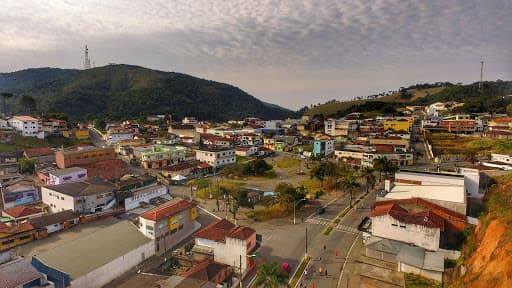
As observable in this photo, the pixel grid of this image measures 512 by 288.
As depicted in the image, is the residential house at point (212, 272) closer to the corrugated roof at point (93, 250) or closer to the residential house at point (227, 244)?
the residential house at point (227, 244)

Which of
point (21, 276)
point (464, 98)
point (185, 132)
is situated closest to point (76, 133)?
point (185, 132)

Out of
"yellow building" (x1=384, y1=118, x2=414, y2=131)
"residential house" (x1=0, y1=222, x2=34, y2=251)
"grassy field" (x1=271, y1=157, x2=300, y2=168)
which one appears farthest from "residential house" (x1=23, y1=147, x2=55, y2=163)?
"yellow building" (x1=384, y1=118, x2=414, y2=131)

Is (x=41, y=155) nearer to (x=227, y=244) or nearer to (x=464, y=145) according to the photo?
(x=227, y=244)

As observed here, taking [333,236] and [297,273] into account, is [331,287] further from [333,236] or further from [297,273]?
[333,236]

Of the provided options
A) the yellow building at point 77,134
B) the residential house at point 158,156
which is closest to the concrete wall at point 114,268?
the residential house at point 158,156

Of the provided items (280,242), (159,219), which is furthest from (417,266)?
(159,219)

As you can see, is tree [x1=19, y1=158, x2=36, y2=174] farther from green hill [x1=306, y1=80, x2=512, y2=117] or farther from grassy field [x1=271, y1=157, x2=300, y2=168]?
green hill [x1=306, y1=80, x2=512, y2=117]

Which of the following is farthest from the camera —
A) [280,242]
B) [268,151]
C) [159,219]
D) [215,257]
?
[268,151]
